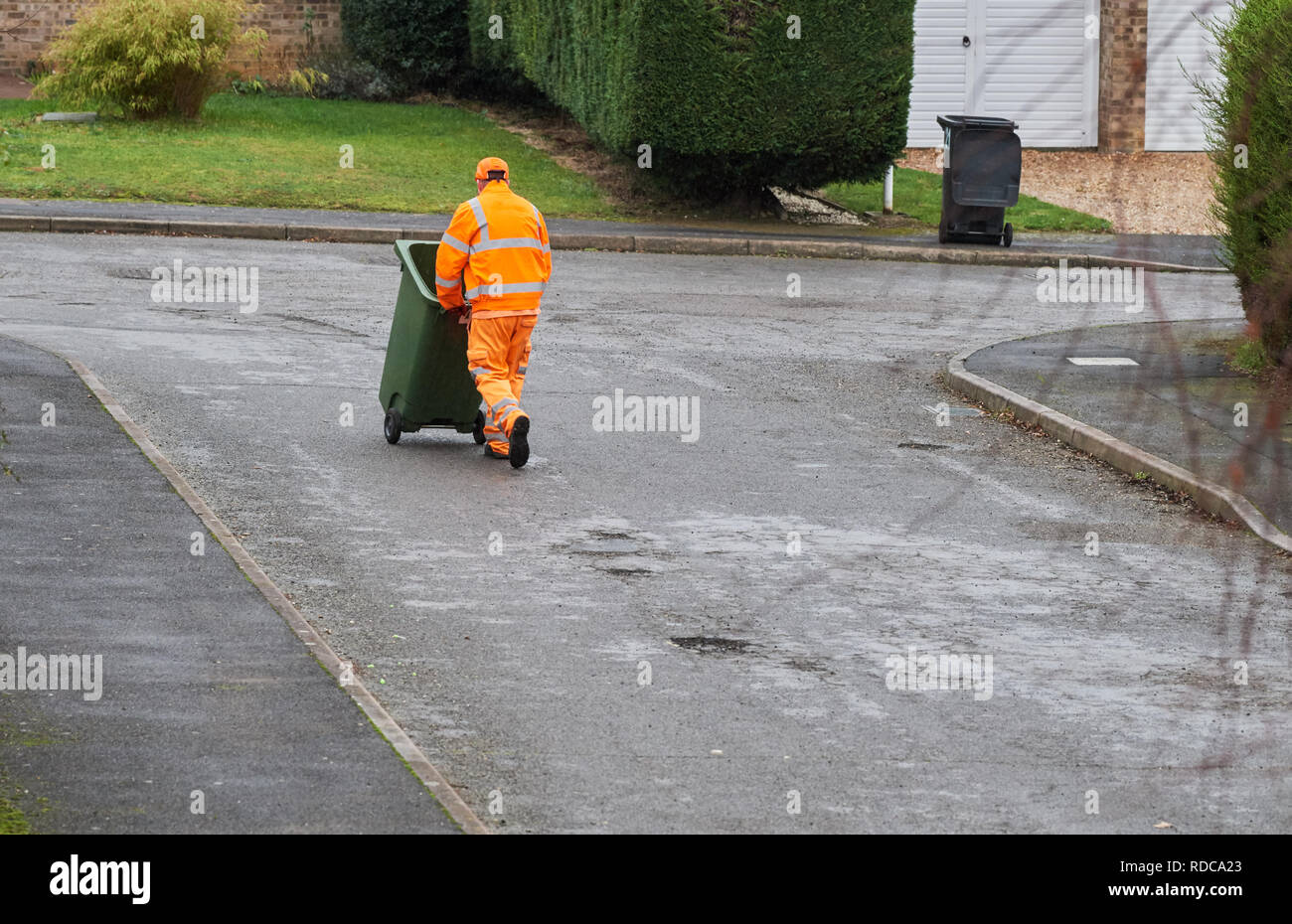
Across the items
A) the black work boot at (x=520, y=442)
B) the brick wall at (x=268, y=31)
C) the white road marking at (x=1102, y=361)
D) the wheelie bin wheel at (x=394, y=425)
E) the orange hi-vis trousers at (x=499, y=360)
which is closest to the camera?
the black work boot at (x=520, y=442)

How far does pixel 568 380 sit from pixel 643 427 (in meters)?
1.53

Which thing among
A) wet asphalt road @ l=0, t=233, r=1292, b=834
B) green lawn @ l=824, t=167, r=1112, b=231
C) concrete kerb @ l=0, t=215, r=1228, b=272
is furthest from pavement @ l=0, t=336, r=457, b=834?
green lawn @ l=824, t=167, r=1112, b=231

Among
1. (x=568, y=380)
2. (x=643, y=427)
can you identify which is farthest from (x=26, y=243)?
(x=643, y=427)

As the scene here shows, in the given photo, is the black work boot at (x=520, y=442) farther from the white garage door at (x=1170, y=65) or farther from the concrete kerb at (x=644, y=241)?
the concrete kerb at (x=644, y=241)

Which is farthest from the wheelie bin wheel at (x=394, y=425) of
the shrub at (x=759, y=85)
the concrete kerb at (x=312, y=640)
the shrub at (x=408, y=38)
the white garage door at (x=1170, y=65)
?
the shrub at (x=408, y=38)

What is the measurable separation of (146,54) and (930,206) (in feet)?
38.9

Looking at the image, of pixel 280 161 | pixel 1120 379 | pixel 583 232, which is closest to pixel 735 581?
pixel 1120 379

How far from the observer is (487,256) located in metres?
10.3

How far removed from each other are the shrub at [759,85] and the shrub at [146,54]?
6897mm

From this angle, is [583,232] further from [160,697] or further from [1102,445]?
[160,697]

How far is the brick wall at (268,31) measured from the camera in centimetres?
3300

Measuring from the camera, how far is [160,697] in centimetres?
600

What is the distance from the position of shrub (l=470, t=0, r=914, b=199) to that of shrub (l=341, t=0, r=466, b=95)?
397 inches

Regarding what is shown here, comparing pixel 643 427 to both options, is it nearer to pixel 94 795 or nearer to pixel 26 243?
pixel 94 795
